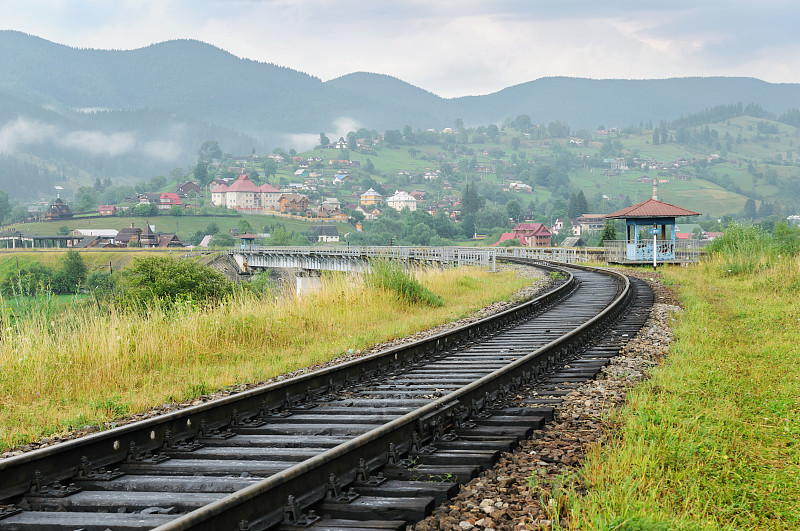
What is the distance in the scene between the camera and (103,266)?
119875 mm

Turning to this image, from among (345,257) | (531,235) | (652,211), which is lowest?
(345,257)

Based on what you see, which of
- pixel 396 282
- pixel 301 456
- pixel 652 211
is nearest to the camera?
pixel 301 456

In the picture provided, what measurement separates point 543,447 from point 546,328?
841 cm

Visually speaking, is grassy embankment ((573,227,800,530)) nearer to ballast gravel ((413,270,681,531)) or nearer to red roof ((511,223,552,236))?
ballast gravel ((413,270,681,531))

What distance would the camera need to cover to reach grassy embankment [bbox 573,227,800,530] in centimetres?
471

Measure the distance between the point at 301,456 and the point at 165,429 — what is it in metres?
1.38

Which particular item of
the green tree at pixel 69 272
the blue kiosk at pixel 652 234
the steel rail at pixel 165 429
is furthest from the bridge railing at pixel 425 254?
the green tree at pixel 69 272

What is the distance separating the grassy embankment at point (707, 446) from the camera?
15.4 feet

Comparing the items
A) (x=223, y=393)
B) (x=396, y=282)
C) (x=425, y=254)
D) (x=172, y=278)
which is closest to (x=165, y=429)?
(x=223, y=393)

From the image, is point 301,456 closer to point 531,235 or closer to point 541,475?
point 541,475

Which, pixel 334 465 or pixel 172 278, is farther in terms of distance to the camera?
pixel 172 278

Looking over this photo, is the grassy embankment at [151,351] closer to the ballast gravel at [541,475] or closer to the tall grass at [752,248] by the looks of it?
the ballast gravel at [541,475]

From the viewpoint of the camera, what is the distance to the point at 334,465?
5.05 m

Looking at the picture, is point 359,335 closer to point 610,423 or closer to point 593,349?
point 593,349
